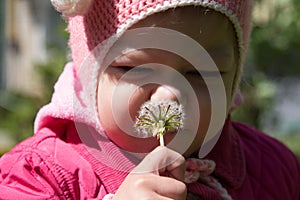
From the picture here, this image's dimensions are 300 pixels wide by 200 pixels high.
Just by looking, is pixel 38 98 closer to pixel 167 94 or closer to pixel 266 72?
pixel 266 72

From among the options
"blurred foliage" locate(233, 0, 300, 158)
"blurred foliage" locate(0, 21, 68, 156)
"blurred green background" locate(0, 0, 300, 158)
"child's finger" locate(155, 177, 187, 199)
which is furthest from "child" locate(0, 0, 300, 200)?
"blurred foliage" locate(0, 21, 68, 156)

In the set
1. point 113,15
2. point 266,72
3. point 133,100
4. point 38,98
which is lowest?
point 38,98

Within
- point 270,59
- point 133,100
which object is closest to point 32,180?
point 133,100

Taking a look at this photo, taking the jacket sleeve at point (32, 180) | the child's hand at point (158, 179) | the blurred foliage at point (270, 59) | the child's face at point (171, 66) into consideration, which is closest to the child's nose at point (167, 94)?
the child's face at point (171, 66)

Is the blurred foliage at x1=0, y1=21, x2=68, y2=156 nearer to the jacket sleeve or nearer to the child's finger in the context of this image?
the jacket sleeve

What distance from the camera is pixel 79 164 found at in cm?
164

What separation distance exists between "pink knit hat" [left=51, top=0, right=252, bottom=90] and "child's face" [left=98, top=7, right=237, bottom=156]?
0.8 inches

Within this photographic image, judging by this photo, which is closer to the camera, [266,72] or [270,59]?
[270,59]

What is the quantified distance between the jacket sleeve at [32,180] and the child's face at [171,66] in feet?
0.52

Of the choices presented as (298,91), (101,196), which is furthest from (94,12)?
(298,91)

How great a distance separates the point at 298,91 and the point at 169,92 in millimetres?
A: 2765

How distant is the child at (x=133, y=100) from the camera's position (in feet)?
5.07

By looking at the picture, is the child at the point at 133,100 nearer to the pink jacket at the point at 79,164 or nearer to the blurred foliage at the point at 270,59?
the pink jacket at the point at 79,164

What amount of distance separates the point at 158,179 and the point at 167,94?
0.69 feet
